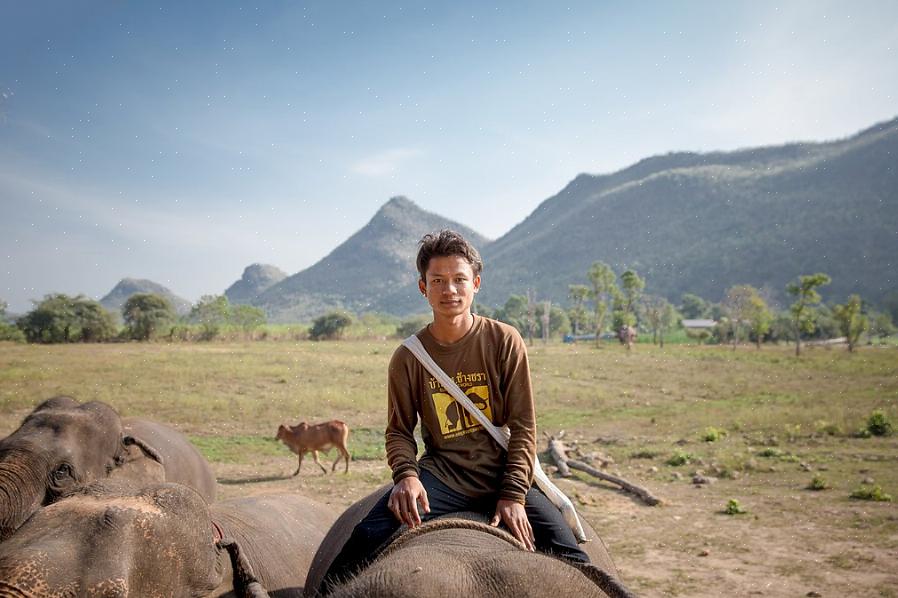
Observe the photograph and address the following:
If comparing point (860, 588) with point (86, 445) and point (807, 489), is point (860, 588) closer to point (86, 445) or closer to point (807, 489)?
point (807, 489)

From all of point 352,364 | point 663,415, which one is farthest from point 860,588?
point 352,364

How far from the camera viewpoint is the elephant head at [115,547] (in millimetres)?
2262

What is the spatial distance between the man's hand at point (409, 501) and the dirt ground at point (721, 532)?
5080mm

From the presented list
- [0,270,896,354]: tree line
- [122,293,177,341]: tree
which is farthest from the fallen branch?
[122,293,177,341]: tree

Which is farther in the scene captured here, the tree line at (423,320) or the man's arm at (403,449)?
the tree line at (423,320)

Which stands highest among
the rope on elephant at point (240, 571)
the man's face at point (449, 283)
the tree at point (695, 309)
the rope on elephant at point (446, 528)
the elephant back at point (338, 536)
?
the tree at point (695, 309)

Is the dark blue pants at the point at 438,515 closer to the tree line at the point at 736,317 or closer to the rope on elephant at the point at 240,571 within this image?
the rope on elephant at the point at 240,571

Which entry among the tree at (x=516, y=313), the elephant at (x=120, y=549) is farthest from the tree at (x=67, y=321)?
the tree at (x=516, y=313)

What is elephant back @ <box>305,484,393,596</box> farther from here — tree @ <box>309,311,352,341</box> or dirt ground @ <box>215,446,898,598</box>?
tree @ <box>309,311,352,341</box>

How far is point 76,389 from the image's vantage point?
68.4 ft

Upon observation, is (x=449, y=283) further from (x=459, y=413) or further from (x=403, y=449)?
(x=403, y=449)

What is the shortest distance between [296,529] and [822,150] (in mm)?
216402

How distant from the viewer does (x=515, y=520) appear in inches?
112

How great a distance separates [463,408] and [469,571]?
1.07 metres
